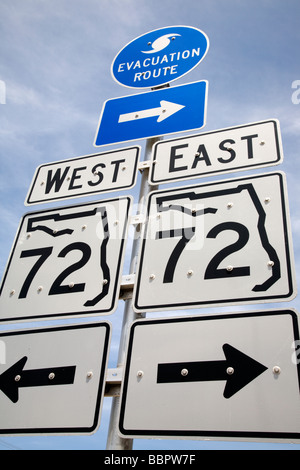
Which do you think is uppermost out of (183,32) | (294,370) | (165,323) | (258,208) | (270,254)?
(183,32)

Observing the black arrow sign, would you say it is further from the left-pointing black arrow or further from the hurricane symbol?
the hurricane symbol

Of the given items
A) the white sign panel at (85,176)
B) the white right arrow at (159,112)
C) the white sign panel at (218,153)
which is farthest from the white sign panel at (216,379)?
the white right arrow at (159,112)

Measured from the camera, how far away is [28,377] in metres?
1.51

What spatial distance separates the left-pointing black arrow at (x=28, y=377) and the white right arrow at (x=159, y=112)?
71.3 inches

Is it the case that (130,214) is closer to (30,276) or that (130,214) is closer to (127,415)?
(30,276)

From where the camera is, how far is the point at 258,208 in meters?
1.64

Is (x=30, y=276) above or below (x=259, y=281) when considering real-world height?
above

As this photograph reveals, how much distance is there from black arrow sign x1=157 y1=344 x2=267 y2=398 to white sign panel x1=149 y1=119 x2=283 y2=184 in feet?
3.42

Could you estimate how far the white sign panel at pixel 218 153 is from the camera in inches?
→ 75.6

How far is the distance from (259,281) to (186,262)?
0.33 meters

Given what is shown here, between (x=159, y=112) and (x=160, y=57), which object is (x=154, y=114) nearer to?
(x=159, y=112)

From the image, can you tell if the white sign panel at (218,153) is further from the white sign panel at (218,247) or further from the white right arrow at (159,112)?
the white right arrow at (159,112)

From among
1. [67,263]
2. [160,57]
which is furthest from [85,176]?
[160,57]
